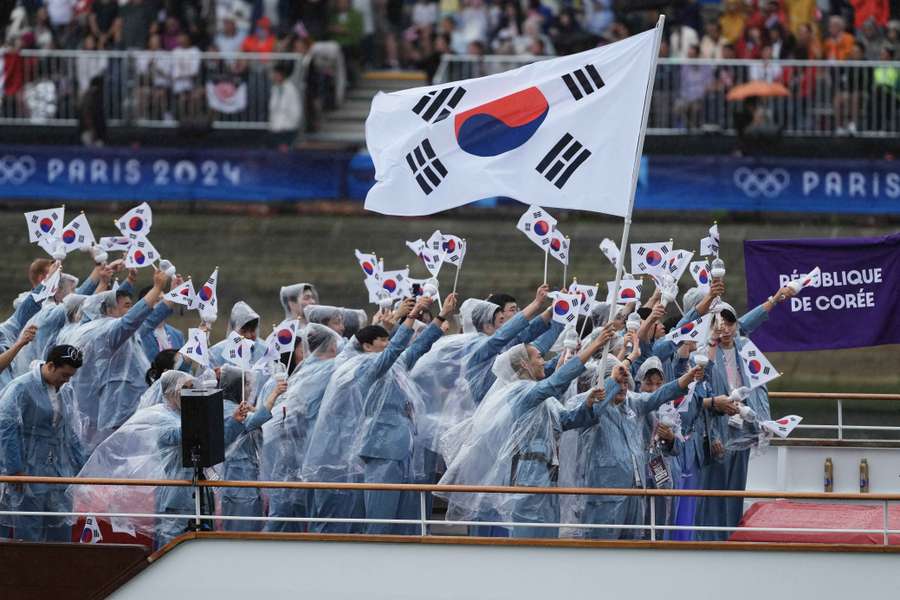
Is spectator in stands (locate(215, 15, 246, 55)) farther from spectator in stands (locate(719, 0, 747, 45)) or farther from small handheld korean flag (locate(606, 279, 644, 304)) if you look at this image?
small handheld korean flag (locate(606, 279, 644, 304))

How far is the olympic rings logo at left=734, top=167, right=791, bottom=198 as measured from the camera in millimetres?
24562

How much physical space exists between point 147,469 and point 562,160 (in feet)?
11.3

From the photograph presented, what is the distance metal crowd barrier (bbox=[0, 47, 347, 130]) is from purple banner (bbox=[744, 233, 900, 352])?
13752 millimetres

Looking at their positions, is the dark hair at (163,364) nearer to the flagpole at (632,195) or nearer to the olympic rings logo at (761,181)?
the flagpole at (632,195)

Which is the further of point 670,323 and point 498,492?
point 670,323

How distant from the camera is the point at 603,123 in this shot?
Result: 11.7m

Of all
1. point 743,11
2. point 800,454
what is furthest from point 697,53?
point 800,454

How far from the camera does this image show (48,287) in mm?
13828

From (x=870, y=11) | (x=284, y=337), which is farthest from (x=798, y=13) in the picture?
(x=284, y=337)

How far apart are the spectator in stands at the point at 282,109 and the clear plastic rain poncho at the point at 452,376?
12.5 meters

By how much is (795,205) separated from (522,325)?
12088 millimetres

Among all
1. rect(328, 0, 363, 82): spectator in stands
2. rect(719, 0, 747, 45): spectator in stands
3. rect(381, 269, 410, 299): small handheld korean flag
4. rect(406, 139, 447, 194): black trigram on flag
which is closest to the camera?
rect(406, 139, 447, 194): black trigram on flag

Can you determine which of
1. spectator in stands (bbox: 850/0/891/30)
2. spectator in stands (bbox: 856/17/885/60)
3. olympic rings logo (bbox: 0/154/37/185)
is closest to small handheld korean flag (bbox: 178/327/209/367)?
spectator in stands (bbox: 856/17/885/60)

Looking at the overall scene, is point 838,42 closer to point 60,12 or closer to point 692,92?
point 692,92
